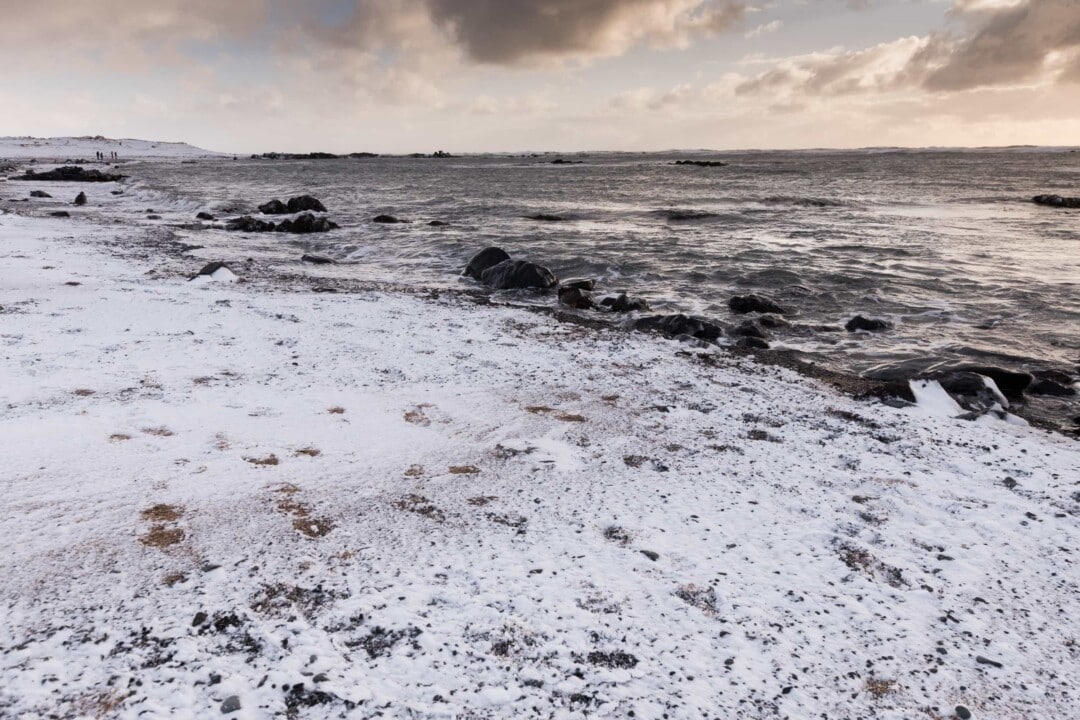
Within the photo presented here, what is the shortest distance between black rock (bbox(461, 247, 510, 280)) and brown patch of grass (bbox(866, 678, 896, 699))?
12079mm

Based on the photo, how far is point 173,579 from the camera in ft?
11.1

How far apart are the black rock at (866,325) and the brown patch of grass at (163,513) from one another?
1047 centimetres

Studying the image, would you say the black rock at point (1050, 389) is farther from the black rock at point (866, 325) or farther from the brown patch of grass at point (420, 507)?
the brown patch of grass at point (420, 507)

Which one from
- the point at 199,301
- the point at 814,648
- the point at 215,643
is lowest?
the point at 814,648

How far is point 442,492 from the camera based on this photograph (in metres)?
4.55

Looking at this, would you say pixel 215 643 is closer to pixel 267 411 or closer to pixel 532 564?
pixel 532 564

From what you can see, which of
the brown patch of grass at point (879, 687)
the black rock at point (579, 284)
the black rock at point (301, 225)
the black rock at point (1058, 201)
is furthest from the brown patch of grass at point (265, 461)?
the black rock at point (1058, 201)

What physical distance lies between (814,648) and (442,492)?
107 inches

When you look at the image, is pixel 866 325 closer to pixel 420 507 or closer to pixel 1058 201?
pixel 420 507

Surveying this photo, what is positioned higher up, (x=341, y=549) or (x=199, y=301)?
(x=199, y=301)

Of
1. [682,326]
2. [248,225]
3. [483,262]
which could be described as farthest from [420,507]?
[248,225]

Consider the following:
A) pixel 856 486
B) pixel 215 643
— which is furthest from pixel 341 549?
pixel 856 486

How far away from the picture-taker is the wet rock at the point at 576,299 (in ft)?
37.8

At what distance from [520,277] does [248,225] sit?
43.1ft
